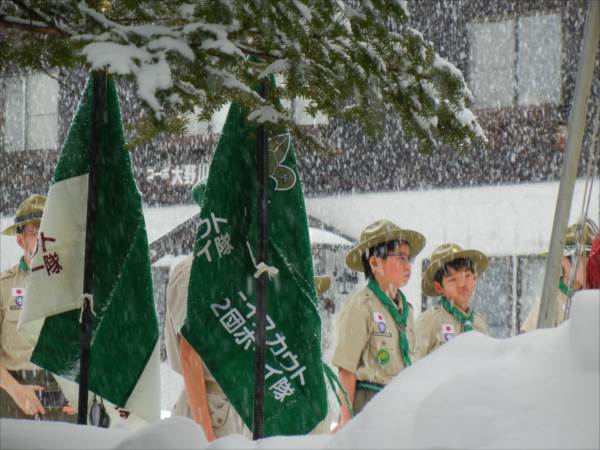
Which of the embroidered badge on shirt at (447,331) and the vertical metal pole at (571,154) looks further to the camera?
the embroidered badge on shirt at (447,331)

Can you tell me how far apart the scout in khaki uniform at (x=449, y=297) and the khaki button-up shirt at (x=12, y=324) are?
2.33m

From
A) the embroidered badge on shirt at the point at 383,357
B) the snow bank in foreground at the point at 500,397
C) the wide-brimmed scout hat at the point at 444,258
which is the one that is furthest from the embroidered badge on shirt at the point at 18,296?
the snow bank in foreground at the point at 500,397

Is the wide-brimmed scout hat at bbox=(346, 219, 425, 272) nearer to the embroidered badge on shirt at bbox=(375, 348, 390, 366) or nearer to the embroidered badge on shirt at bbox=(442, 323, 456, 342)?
the embroidered badge on shirt at bbox=(442, 323, 456, 342)

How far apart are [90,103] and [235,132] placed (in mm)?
598

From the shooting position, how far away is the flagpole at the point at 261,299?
3857 mm

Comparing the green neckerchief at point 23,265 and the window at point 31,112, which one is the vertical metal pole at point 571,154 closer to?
the green neckerchief at point 23,265

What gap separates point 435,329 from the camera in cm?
644

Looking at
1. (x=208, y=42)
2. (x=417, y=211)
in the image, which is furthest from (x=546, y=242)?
(x=208, y=42)

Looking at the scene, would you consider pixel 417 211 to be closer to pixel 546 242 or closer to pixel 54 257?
pixel 546 242

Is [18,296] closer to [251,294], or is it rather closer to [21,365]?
[21,365]

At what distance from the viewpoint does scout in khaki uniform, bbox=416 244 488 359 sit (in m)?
6.42

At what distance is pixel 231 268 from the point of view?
422 cm

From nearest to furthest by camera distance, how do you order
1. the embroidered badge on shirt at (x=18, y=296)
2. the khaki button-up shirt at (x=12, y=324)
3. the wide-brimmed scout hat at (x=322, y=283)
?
1. the khaki button-up shirt at (x=12, y=324)
2. the embroidered badge on shirt at (x=18, y=296)
3. the wide-brimmed scout hat at (x=322, y=283)

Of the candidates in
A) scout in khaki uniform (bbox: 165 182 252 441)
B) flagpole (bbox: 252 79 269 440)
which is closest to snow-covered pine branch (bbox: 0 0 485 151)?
flagpole (bbox: 252 79 269 440)
